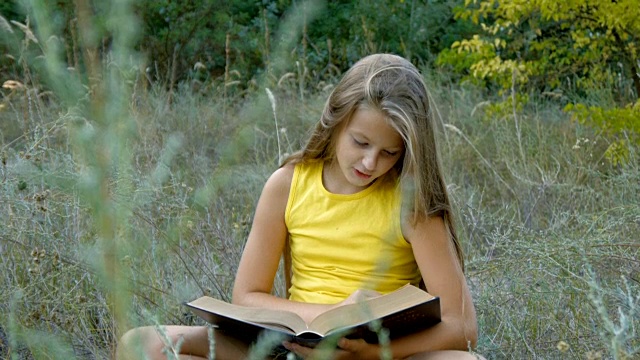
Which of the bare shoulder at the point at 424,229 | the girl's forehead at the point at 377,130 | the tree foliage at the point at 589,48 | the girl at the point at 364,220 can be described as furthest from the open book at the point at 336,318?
the tree foliage at the point at 589,48

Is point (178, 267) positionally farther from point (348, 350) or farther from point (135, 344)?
point (135, 344)

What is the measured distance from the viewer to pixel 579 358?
2512 millimetres

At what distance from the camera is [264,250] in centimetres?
250

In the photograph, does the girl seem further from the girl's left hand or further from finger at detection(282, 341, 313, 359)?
finger at detection(282, 341, 313, 359)

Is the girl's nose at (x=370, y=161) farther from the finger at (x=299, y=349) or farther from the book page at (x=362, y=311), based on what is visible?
the finger at (x=299, y=349)

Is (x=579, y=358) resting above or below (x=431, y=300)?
below

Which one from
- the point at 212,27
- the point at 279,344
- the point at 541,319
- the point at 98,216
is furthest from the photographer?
the point at 212,27

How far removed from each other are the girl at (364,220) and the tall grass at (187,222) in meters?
0.20

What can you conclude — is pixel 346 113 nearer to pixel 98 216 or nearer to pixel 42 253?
→ pixel 42 253

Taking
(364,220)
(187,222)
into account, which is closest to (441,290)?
(364,220)

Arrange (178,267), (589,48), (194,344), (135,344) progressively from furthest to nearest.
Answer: (589,48) < (178,267) < (194,344) < (135,344)

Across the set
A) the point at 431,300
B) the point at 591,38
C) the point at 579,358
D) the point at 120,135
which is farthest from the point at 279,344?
the point at 591,38

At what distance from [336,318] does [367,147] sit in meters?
0.52

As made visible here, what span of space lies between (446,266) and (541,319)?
54 centimetres
